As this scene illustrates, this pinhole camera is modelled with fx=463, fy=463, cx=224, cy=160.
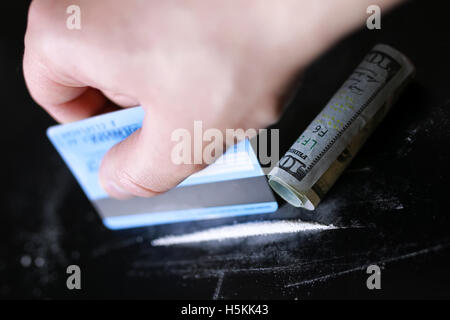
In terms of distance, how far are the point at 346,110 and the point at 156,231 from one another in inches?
21.0

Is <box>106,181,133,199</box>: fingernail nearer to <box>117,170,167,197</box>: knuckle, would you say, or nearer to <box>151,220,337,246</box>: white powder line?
<box>117,170,167,197</box>: knuckle

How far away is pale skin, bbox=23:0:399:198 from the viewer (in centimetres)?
62

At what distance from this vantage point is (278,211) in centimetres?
96

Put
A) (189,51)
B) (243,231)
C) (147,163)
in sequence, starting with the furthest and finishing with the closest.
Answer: (243,231) < (147,163) < (189,51)

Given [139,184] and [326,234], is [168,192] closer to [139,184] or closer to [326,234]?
[139,184]

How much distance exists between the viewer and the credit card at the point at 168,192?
89cm

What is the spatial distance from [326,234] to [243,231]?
187 mm

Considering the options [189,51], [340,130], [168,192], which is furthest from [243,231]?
[189,51]

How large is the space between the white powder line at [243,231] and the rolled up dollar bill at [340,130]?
1.7 inches

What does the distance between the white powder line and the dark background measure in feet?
0.05

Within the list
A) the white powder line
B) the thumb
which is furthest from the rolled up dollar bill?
the thumb

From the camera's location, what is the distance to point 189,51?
63cm
